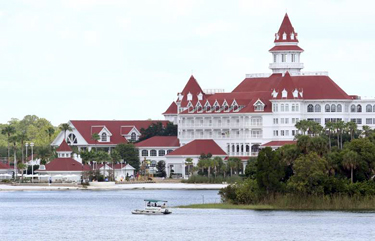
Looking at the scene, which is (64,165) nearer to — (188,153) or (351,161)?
(188,153)

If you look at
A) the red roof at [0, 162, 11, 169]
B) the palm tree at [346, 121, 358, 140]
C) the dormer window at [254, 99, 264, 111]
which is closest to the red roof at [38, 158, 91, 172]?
the red roof at [0, 162, 11, 169]

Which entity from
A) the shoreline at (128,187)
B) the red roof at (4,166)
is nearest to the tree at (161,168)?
the shoreline at (128,187)

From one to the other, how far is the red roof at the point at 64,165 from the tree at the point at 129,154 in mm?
15300

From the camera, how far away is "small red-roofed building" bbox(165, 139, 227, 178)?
190m

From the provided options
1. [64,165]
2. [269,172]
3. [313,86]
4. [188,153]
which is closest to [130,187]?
[64,165]

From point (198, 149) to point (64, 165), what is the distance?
22.0m

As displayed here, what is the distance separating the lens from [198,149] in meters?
191

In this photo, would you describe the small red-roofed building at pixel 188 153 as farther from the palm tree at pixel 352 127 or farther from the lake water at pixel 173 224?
the lake water at pixel 173 224

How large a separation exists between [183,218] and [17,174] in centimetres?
7957

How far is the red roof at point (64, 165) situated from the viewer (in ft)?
586

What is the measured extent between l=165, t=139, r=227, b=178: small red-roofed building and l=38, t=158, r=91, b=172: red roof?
16.1 metres

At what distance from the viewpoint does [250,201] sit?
11494 cm

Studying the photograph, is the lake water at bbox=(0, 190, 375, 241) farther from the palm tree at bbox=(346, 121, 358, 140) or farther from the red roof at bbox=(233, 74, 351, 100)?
the red roof at bbox=(233, 74, 351, 100)

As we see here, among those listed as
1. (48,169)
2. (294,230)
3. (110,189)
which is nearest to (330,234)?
(294,230)
